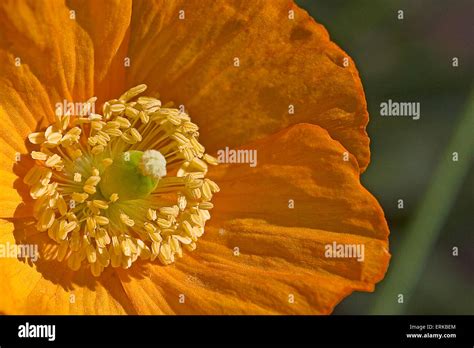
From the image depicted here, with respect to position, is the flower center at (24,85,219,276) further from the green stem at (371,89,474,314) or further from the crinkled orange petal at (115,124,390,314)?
the green stem at (371,89,474,314)

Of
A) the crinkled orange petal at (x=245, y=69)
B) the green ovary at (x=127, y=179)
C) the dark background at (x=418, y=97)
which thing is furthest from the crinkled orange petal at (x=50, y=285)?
the dark background at (x=418, y=97)

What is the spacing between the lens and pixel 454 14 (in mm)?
4512

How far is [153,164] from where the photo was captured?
9.76ft

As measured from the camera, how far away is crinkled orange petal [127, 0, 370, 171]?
10.2 feet

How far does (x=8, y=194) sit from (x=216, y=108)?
0.84m

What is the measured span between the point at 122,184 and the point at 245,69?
0.63 metres

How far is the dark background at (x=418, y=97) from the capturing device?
14.4 ft
